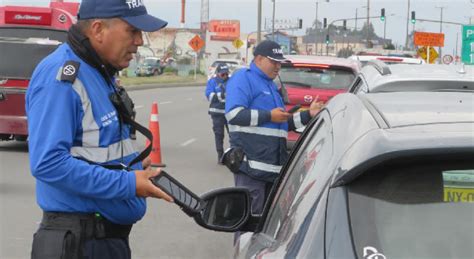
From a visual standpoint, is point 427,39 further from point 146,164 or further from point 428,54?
point 146,164

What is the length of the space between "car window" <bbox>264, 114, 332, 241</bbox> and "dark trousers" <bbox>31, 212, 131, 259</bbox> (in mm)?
685

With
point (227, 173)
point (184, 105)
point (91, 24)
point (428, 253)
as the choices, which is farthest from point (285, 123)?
point (184, 105)

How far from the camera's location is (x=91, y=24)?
358cm

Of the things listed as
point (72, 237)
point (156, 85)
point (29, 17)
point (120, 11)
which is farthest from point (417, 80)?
point (156, 85)

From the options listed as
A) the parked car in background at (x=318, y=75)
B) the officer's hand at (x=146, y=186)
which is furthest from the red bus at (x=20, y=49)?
the officer's hand at (x=146, y=186)

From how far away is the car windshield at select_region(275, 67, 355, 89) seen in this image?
1220cm

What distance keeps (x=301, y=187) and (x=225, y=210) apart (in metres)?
0.69

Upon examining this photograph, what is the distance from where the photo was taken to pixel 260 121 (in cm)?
642

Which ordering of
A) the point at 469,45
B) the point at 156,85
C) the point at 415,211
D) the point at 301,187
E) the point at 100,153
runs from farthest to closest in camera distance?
the point at 156,85 → the point at 469,45 → the point at 100,153 → the point at 301,187 → the point at 415,211

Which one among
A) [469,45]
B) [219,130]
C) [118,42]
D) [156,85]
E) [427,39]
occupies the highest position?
[118,42]

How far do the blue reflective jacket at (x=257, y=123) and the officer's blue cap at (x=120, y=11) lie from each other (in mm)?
2830

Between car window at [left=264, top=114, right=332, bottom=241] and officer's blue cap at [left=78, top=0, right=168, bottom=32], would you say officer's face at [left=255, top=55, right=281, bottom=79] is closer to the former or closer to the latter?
car window at [left=264, top=114, right=332, bottom=241]

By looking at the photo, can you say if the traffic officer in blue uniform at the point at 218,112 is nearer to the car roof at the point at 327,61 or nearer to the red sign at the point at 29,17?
the car roof at the point at 327,61

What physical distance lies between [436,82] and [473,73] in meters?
0.69
